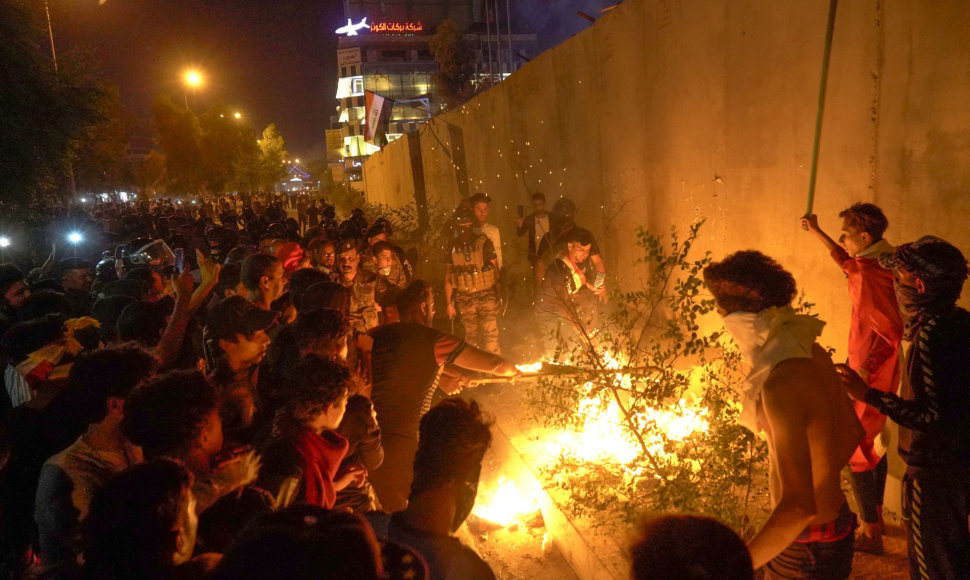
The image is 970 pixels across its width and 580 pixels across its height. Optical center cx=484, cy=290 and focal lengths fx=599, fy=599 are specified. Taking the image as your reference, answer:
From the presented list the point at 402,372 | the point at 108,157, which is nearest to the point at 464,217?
the point at 402,372

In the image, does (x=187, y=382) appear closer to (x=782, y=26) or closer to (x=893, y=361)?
(x=893, y=361)

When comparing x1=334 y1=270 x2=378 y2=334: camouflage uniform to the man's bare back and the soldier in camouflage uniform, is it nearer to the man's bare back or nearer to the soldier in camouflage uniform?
the soldier in camouflage uniform

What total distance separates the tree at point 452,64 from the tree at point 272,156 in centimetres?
3455

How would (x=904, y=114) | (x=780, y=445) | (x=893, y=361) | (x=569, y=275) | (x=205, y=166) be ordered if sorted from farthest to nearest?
1. (x=205, y=166)
2. (x=569, y=275)
3. (x=904, y=114)
4. (x=893, y=361)
5. (x=780, y=445)

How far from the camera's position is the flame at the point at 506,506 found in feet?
15.8

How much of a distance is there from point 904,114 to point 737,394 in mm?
2144

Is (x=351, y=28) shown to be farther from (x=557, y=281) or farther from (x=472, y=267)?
(x=557, y=281)

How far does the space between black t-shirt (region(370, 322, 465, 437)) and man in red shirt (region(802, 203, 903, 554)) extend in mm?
2544

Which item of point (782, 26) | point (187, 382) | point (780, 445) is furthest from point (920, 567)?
point (782, 26)

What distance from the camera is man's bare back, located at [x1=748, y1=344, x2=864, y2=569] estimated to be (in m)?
2.24

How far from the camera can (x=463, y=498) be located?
2.14 metres

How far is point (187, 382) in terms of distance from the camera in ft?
7.82

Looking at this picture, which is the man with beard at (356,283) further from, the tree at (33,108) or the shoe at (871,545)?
the tree at (33,108)

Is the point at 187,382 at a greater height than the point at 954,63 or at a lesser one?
lesser
